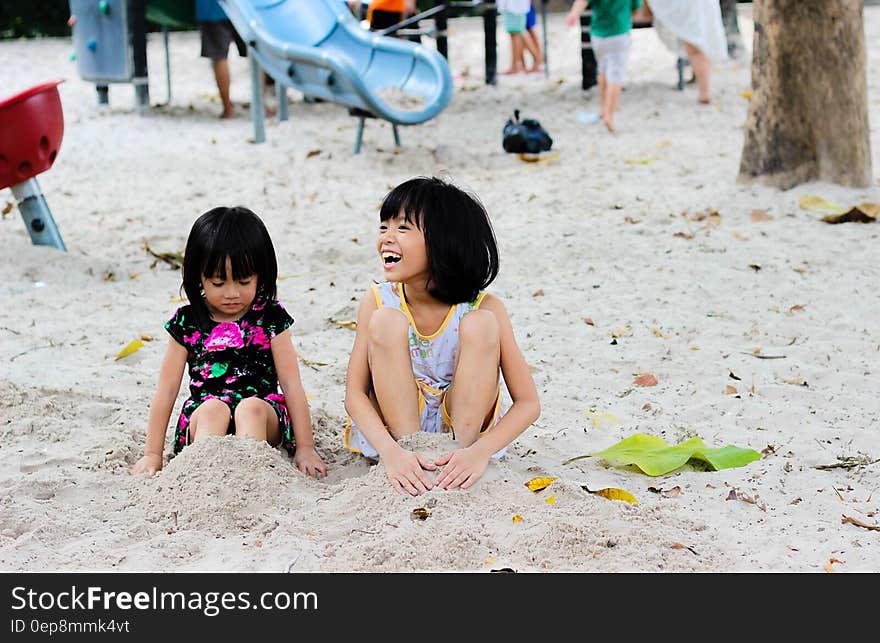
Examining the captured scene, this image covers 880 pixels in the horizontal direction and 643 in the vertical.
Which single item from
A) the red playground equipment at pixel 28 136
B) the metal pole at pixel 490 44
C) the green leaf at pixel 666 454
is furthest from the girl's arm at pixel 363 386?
the metal pole at pixel 490 44

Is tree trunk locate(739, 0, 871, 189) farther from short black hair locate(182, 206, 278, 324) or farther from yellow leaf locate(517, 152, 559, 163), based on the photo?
short black hair locate(182, 206, 278, 324)

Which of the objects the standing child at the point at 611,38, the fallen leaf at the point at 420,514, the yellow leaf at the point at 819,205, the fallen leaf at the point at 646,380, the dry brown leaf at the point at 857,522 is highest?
the standing child at the point at 611,38

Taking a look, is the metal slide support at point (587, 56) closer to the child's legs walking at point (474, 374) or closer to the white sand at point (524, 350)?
the white sand at point (524, 350)

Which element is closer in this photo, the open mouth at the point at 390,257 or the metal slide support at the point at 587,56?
the open mouth at the point at 390,257

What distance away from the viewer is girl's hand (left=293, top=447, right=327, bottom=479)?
10.2 feet

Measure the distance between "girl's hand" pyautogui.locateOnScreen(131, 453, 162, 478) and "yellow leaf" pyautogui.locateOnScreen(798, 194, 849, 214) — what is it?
12.9 ft

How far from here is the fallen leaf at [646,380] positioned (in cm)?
384

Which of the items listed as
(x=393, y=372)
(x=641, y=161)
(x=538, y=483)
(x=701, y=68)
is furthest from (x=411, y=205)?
(x=701, y=68)

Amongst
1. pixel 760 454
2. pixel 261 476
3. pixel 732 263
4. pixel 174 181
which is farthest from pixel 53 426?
pixel 174 181

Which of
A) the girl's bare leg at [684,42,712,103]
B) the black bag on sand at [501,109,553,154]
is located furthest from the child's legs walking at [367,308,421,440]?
the girl's bare leg at [684,42,712,103]

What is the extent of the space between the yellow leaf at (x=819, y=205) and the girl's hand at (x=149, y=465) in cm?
393

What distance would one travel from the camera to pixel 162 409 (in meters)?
3.15

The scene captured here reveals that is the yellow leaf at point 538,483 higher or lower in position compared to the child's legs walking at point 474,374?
lower

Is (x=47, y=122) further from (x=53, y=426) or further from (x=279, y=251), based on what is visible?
(x=53, y=426)
